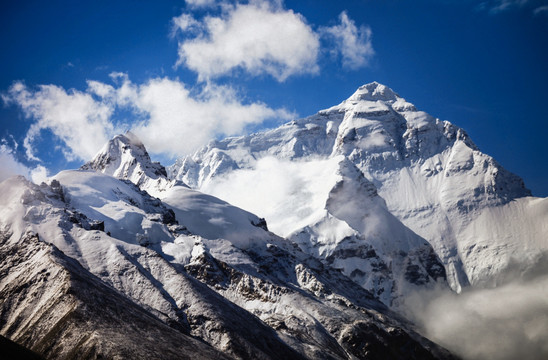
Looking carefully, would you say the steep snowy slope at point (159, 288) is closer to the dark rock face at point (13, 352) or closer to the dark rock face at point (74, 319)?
the dark rock face at point (74, 319)

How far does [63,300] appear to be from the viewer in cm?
13350

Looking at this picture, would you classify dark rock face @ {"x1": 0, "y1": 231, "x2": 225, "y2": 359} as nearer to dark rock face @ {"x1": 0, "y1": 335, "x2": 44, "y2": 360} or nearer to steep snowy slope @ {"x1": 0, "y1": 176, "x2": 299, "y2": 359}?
steep snowy slope @ {"x1": 0, "y1": 176, "x2": 299, "y2": 359}

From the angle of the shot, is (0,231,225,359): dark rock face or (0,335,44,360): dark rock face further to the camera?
(0,231,225,359): dark rock face

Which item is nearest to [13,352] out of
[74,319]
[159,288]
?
[74,319]

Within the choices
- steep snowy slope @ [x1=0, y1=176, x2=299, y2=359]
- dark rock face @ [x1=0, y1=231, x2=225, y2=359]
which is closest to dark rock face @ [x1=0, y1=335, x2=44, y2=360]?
dark rock face @ [x1=0, y1=231, x2=225, y2=359]

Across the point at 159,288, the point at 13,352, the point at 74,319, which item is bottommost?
the point at 13,352

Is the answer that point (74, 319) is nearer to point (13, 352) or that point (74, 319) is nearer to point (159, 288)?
point (13, 352)

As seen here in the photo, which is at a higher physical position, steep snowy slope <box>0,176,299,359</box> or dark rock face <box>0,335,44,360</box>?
steep snowy slope <box>0,176,299,359</box>

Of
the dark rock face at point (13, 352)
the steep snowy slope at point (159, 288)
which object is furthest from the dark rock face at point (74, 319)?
the dark rock face at point (13, 352)

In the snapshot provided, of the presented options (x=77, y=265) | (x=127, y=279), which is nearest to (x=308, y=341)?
(x=127, y=279)

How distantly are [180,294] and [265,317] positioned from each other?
35.7 metres

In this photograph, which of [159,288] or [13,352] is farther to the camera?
[159,288]

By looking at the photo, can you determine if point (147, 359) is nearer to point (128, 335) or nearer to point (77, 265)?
point (128, 335)

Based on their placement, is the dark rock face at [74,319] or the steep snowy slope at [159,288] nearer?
the dark rock face at [74,319]
